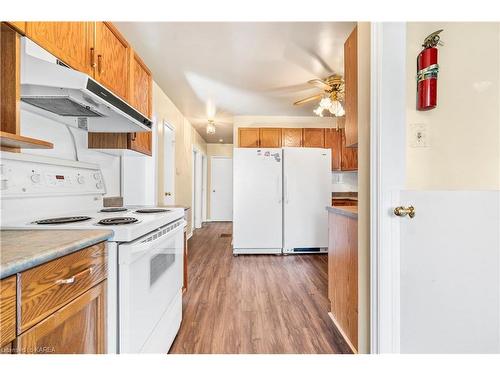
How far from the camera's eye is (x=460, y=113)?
1.20 meters

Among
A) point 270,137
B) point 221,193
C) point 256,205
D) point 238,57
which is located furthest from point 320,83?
point 221,193

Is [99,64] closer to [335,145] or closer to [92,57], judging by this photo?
[92,57]

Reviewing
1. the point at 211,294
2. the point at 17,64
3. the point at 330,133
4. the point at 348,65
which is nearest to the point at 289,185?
the point at 330,133

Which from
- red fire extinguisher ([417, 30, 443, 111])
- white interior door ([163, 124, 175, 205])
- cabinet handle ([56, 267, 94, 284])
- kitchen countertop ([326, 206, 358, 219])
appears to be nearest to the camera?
cabinet handle ([56, 267, 94, 284])

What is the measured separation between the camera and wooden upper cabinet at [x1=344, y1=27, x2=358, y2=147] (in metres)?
1.41

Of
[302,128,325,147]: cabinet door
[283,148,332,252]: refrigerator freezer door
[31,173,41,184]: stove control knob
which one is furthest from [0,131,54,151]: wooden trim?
[302,128,325,147]: cabinet door

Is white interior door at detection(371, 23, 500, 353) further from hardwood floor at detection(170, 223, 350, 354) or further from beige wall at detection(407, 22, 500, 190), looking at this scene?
hardwood floor at detection(170, 223, 350, 354)

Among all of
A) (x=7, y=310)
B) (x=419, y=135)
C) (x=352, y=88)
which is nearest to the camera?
(x=7, y=310)

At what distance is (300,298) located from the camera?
2203mm

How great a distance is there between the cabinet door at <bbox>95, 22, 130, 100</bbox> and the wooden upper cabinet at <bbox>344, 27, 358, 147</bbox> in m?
1.51

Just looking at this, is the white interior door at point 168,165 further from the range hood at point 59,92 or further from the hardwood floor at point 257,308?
the range hood at point 59,92

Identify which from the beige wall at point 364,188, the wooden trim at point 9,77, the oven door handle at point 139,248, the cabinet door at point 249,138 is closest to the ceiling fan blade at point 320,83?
the beige wall at point 364,188

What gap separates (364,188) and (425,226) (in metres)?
0.31

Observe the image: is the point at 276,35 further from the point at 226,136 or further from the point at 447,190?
the point at 226,136
